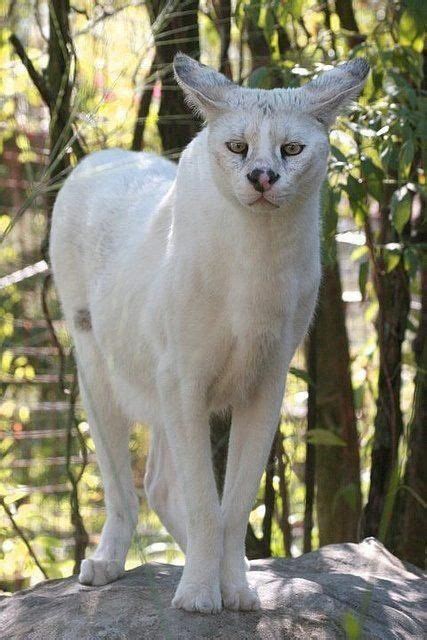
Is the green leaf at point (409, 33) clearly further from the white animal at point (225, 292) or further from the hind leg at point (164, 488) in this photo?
the hind leg at point (164, 488)

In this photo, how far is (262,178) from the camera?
2.25 meters

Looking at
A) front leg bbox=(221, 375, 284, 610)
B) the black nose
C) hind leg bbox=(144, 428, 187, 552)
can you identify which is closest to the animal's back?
hind leg bbox=(144, 428, 187, 552)

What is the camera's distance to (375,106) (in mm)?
3291

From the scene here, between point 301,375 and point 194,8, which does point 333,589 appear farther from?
point 194,8

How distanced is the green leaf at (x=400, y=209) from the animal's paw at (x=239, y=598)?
120 cm

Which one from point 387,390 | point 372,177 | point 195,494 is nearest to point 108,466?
point 195,494

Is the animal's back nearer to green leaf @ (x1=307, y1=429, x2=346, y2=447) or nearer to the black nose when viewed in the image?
the black nose

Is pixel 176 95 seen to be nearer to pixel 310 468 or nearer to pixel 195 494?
pixel 310 468

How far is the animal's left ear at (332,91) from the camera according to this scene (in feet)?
8.03

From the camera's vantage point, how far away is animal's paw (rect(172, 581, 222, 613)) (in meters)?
2.52

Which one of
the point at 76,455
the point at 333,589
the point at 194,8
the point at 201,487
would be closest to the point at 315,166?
the point at 201,487

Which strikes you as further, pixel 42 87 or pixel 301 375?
pixel 42 87

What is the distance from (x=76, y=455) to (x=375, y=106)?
3081 millimetres

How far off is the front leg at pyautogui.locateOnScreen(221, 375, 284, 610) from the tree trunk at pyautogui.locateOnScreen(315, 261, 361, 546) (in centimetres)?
188
